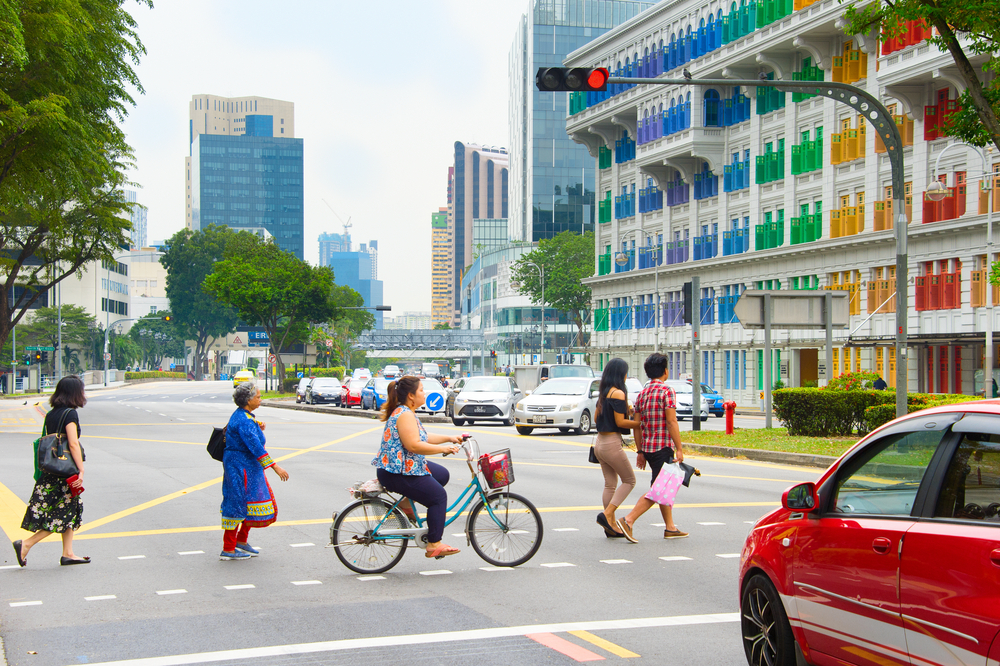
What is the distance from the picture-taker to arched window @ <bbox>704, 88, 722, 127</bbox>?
50562 mm

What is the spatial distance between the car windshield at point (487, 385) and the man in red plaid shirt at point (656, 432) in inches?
886

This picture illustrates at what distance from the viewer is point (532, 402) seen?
28.3 meters

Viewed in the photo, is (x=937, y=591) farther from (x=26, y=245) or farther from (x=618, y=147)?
(x=618, y=147)

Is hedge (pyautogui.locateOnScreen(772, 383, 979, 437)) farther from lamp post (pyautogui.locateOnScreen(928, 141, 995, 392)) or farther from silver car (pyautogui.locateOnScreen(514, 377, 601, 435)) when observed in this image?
lamp post (pyautogui.locateOnScreen(928, 141, 995, 392))

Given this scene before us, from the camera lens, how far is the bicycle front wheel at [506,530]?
8.91 m

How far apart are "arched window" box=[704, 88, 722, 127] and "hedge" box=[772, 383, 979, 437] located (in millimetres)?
29942

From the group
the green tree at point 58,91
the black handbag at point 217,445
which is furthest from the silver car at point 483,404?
the black handbag at point 217,445

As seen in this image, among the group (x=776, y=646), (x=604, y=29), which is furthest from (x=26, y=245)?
(x=604, y=29)

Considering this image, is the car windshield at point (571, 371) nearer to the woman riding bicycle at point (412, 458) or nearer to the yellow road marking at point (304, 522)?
the yellow road marking at point (304, 522)

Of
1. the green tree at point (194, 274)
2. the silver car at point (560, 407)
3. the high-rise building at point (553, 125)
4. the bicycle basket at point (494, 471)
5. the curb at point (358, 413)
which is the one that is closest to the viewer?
the bicycle basket at point (494, 471)

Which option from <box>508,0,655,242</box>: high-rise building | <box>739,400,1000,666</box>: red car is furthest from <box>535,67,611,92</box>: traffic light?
<box>508,0,655,242</box>: high-rise building

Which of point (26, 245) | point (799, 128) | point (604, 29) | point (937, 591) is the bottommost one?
point (937, 591)

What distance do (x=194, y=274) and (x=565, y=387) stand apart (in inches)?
3631

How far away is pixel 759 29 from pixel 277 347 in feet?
135
